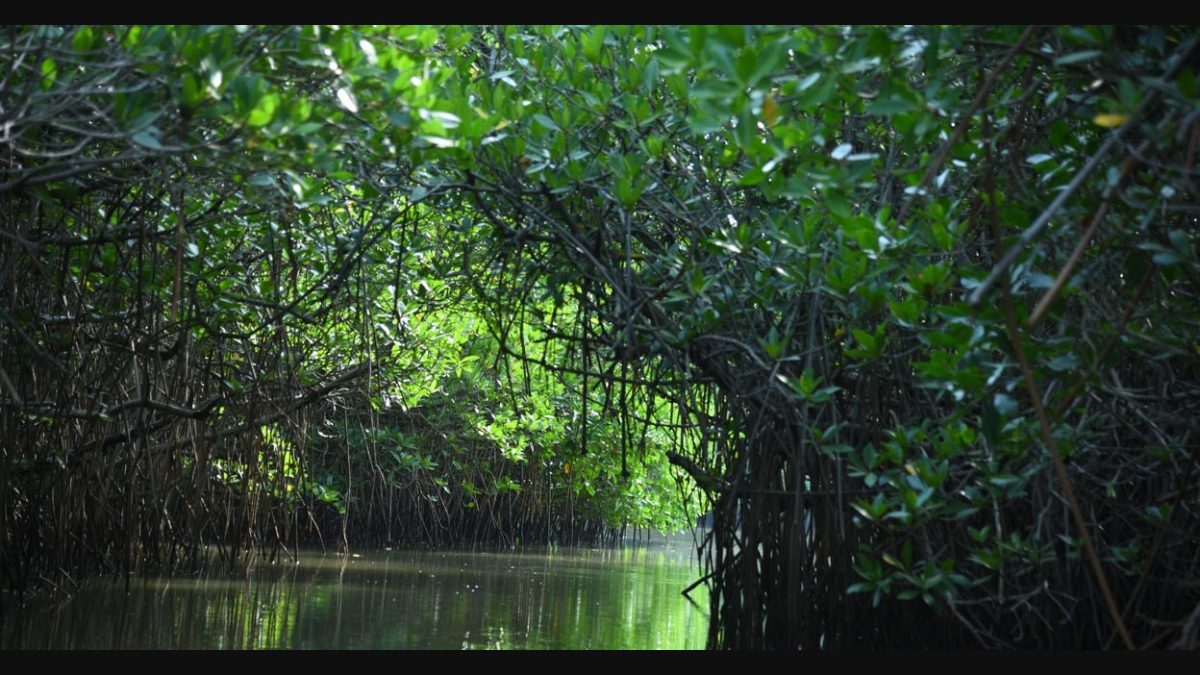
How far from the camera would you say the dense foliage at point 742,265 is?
9.02ft

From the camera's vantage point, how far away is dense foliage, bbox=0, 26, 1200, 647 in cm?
275

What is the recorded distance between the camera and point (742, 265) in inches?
172

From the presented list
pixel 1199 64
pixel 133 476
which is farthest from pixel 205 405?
pixel 1199 64

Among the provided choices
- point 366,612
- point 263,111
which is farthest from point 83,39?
point 366,612

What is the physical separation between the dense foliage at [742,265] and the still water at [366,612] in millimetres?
357

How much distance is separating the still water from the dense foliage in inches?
14.1

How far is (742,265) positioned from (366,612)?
254cm

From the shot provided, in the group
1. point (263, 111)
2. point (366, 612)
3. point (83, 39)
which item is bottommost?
point (366, 612)

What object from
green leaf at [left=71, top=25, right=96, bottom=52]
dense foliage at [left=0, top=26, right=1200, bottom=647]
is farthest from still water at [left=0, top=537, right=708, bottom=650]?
green leaf at [left=71, top=25, right=96, bottom=52]

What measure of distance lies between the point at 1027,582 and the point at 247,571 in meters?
4.48

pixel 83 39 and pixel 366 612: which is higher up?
pixel 83 39

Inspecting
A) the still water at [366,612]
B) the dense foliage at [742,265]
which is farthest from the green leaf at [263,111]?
the still water at [366,612]

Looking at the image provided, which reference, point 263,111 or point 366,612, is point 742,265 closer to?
point 263,111

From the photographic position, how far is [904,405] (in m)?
4.20
